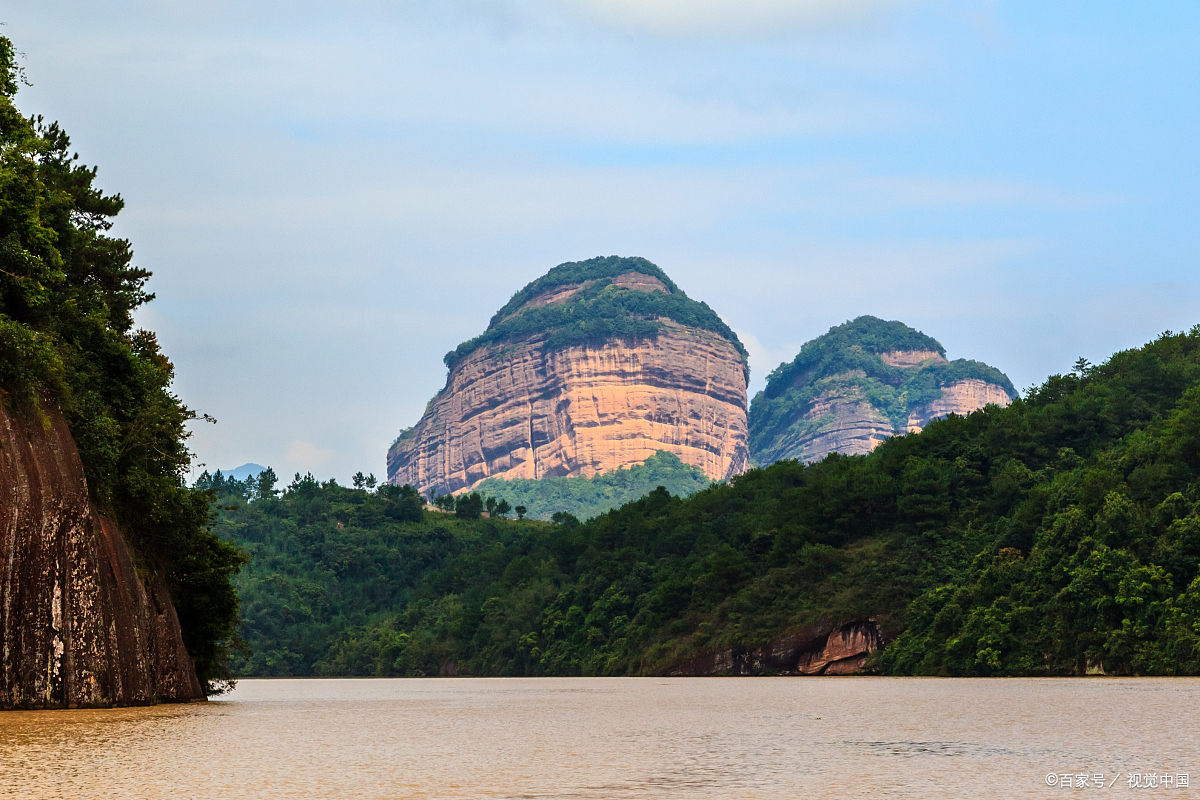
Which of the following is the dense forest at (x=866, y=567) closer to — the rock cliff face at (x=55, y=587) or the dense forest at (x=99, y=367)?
the dense forest at (x=99, y=367)

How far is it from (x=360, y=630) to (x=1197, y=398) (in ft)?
292

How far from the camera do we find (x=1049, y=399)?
10650 centimetres

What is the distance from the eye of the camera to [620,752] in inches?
945

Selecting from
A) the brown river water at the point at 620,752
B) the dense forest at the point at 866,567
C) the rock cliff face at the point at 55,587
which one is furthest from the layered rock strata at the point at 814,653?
the rock cliff face at the point at 55,587

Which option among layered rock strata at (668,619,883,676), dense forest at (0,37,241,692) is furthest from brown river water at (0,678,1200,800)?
layered rock strata at (668,619,883,676)

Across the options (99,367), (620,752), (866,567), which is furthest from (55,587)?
(866,567)

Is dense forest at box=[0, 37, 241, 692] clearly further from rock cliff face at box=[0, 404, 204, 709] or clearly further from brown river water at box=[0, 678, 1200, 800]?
brown river water at box=[0, 678, 1200, 800]

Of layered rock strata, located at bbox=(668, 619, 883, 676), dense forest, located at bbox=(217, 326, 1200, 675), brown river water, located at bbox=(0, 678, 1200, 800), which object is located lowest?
brown river water, located at bbox=(0, 678, 1200, 800)

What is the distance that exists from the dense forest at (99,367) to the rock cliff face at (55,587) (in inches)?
65.5

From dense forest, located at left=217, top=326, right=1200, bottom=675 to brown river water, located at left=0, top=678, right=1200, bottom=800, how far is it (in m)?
30.1

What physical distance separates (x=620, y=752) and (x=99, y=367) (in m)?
26.5

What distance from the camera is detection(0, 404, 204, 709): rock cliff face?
3155cm

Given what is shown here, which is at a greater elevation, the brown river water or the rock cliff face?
the rock cliff face

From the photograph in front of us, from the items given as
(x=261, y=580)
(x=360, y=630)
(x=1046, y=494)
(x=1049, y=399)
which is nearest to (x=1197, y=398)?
(x=1046, y=494)
